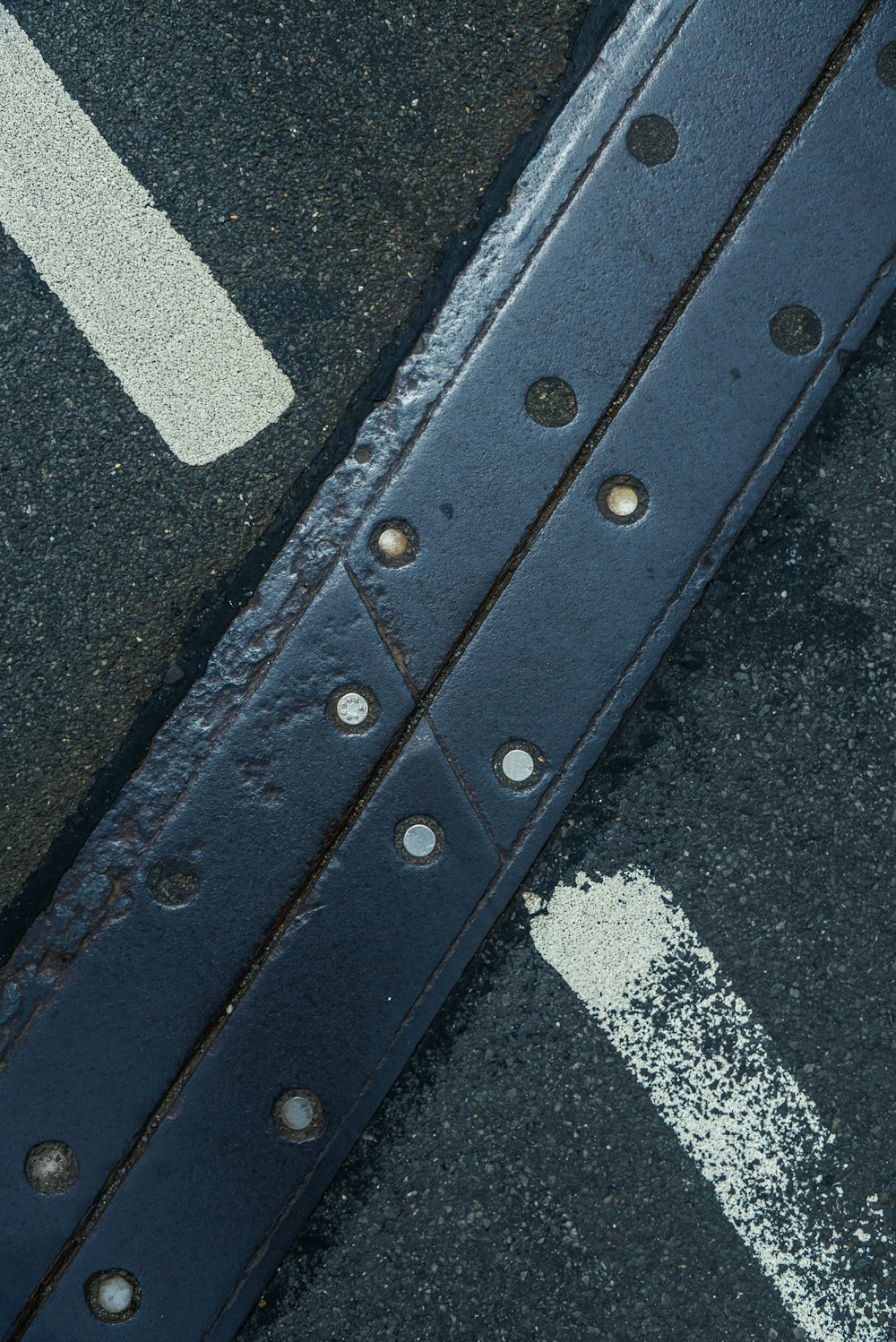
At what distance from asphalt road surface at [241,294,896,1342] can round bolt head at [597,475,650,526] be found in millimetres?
186

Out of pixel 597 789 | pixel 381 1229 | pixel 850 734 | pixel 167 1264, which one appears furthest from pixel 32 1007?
pixel 850 734

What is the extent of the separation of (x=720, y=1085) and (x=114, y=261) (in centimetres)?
168

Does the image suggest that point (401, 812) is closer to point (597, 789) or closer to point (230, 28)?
point (597, 789)

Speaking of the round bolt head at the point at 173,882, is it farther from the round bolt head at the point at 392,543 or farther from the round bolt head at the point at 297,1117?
the round bolt head at the point at 392,543

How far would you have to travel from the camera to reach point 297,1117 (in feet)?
4.85

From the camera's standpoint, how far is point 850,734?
1530 mm

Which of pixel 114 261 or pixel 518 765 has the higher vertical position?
pixel 114 261

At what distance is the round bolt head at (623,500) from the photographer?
1525 mm

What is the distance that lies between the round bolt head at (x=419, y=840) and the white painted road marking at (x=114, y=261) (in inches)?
28.7

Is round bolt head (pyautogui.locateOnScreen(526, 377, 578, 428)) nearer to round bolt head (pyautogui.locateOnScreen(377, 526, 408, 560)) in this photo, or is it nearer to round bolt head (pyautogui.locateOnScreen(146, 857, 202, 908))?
round bolt head (pyautogui.locateOnScreen(377, 526, 408, 560))

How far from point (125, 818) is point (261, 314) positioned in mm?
870

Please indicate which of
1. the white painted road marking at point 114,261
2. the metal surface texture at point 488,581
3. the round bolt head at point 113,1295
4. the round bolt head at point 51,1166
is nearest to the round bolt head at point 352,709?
the metal surface texture at point 488,581

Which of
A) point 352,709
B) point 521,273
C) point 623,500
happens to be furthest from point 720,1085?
point 521,273

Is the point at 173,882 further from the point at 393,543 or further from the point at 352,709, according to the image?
the point at 393,543
